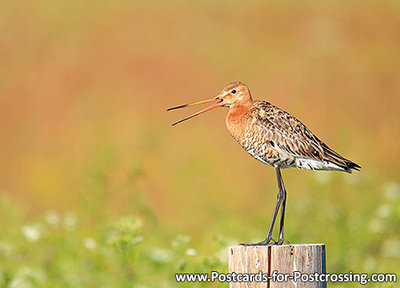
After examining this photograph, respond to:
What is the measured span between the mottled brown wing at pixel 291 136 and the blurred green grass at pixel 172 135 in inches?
38.6

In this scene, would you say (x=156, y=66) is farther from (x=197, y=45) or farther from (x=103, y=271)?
(x=103, y=271)

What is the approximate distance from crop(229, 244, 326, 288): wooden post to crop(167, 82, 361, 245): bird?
1.13 metres

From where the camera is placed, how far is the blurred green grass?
24.3 ft

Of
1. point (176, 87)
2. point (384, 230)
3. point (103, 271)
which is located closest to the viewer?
point (103, 271)

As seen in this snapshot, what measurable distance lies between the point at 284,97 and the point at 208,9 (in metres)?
5.92

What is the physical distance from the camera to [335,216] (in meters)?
8.56

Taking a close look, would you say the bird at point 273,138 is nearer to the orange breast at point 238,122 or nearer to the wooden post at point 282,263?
the orange breast at point 238,122

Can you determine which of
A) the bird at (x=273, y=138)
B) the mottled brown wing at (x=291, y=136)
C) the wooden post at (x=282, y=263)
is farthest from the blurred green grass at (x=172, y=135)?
the wooden post at (x=282, y=263)

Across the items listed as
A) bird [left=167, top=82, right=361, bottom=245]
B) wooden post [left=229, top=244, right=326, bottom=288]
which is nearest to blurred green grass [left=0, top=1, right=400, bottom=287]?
bird [left=167, top=82, right=361, bottom=245]

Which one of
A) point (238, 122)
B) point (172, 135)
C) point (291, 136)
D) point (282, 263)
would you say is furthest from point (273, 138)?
point (172, 135)

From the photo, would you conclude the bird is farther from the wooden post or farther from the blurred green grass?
the wooden post

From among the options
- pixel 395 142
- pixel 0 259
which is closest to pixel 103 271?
pixel 0 259

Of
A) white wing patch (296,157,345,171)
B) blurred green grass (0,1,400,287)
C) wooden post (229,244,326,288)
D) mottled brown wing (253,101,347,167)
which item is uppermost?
blurred green grass (0,1,400,287)

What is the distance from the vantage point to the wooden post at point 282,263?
4199 mm
